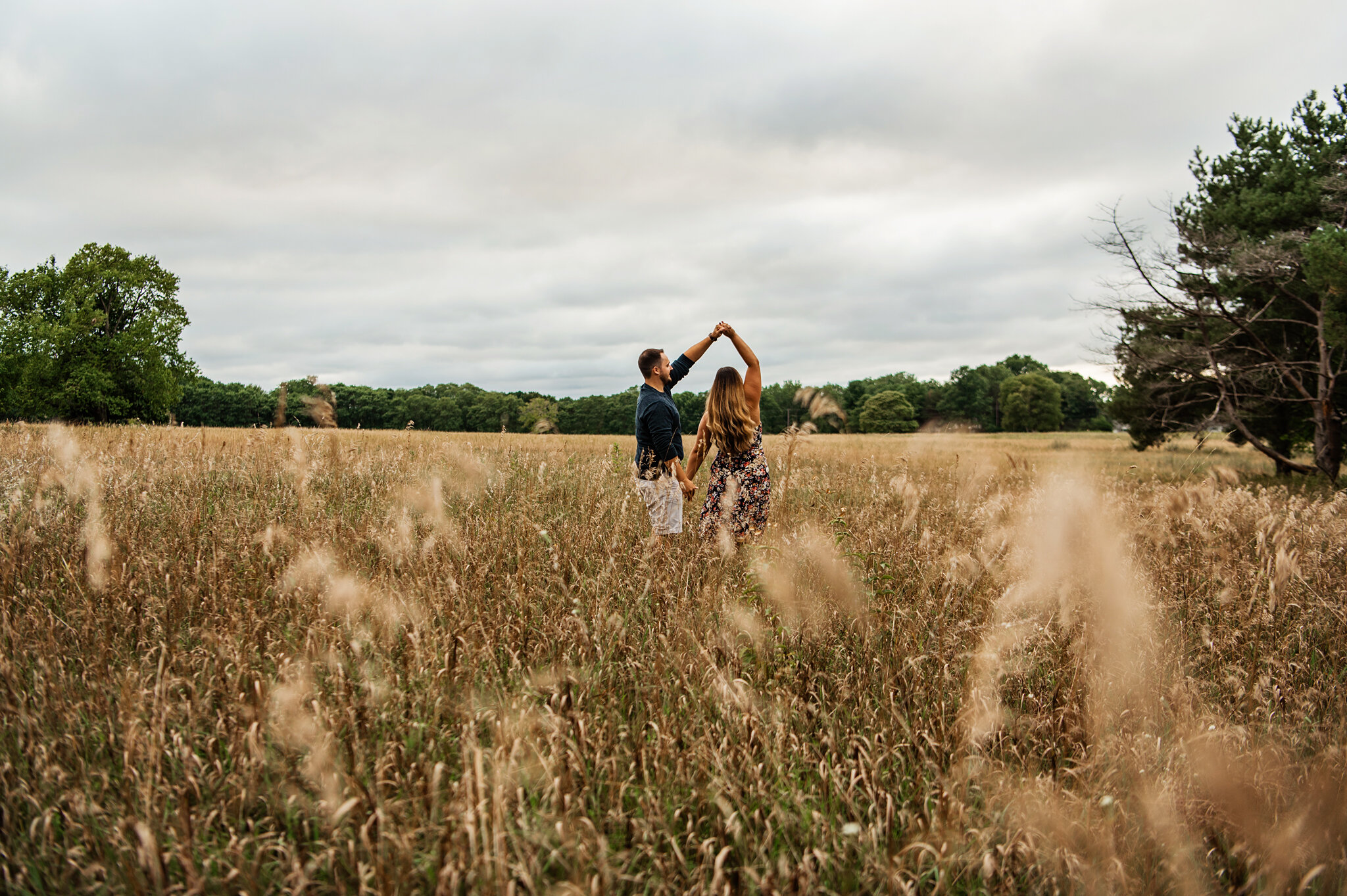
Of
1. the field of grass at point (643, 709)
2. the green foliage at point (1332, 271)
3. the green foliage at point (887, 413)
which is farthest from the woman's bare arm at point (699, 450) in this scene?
the green foliage at point (887, 413)

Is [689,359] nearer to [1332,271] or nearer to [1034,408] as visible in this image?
[1332,271]

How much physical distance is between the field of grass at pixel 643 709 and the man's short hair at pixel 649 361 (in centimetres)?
131

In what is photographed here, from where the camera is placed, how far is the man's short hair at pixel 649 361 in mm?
4957

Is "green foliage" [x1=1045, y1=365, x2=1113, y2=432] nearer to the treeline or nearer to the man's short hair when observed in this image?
the treeline

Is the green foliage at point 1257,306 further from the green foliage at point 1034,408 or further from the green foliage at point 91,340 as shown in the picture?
the green foliage at point 1034,408

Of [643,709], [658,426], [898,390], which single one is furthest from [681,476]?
[898,390]

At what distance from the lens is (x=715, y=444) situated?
509 centimetres

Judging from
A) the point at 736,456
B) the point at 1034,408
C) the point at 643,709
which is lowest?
the point at 643,709

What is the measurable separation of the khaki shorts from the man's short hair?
874 mm

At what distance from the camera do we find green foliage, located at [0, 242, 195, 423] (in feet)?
84.7

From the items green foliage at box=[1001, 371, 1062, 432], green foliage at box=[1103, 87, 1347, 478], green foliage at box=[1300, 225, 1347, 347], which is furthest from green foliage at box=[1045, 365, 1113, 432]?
green foliage at box=[1300, 225, 1347, 347]

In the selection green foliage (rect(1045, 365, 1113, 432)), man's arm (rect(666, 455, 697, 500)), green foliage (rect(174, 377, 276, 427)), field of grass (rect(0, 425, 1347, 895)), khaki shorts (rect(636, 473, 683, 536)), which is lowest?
field of grass (rect(0, 425, 1347, 895))

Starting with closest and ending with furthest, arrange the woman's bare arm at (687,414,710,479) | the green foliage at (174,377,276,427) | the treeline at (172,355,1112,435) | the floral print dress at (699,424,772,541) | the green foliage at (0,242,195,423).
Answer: the floral print dress at (699,424,772,541), the woman's bare arm at (687,414,710,479), the green foliage at (0,242,195,423), the treeline at (172,355,1112,435), the green foliage at (174,377,276,427)

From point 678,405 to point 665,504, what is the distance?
33652 millimetres
